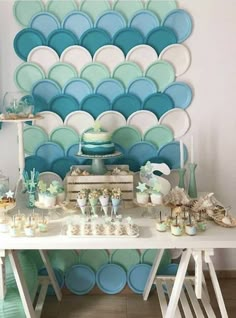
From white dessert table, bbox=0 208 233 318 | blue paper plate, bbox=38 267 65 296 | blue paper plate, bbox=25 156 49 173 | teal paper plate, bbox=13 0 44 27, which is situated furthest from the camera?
blue paper plate, bbox=38 267 65 296

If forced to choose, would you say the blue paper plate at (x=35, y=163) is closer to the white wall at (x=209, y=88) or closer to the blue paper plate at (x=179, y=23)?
the white wall at (x=209, y=88)

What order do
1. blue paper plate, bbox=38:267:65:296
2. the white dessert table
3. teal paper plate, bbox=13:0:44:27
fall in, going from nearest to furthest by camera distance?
the white dessert table < teal paper plate, bbox=13:0:44:27 < blue paper plate, bbox=38:267:65:296

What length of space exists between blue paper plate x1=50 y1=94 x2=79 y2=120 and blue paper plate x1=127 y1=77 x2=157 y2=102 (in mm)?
268

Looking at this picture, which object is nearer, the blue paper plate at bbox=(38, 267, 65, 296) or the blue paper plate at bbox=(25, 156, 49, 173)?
the blue paper plate at bbox=(25, 156, 49, 173)

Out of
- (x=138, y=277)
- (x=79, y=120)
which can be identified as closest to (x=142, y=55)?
(x=79, y=120)

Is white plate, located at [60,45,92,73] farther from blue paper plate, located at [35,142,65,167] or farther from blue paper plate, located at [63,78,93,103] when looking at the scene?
blue paper plate, located at [35,142,65,167]

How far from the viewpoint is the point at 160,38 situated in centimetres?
210

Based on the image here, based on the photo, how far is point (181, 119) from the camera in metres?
2.18

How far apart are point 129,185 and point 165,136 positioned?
14.7 inches

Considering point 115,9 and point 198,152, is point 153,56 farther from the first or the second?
point 198,152

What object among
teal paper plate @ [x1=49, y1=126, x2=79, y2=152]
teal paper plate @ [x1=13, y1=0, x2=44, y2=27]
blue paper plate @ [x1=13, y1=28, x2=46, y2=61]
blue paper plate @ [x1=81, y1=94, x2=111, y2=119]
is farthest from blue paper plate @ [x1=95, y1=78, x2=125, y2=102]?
teal paper plate @ [x1=13, y1=0, x2=44, y2=27]

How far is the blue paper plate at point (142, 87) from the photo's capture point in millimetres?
2133

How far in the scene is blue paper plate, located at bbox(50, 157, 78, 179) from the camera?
219 cm

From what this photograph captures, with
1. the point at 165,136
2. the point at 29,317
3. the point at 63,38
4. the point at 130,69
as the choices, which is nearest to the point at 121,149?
the point at 165,136
